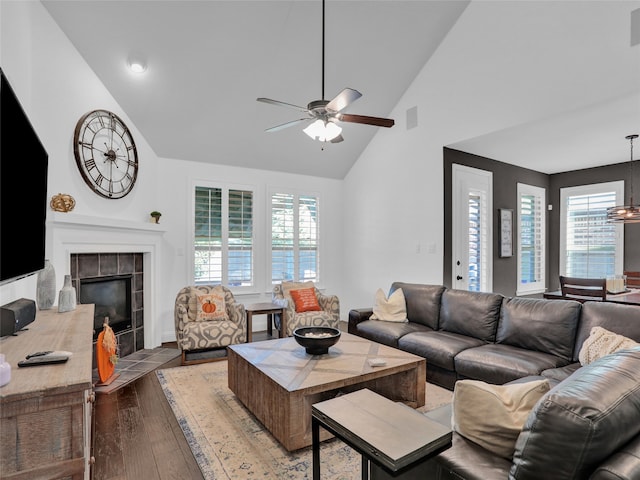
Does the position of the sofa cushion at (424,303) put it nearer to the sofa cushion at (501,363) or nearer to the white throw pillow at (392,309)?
the white throw pillow at (392,309)

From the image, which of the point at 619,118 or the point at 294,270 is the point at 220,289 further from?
the point at 619,118

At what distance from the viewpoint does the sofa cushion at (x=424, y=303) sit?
3.92m

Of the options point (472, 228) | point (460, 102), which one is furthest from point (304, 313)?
point (460, 102)

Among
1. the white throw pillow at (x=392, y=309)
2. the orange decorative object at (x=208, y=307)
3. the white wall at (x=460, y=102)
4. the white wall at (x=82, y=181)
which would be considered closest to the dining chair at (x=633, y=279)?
the white wall at (x=460, y=102)

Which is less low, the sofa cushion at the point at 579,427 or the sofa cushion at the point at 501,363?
the sofa cushion at the point at 579,427

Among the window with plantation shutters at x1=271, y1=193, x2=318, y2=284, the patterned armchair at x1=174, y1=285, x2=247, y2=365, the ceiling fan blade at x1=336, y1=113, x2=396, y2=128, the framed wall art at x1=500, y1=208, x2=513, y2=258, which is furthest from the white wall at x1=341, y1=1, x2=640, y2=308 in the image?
the patterned armchair at x1=174, y1=285, x2=247, y2=365

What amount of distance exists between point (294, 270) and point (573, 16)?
4.63 meters

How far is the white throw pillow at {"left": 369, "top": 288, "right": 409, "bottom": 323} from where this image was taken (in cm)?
415

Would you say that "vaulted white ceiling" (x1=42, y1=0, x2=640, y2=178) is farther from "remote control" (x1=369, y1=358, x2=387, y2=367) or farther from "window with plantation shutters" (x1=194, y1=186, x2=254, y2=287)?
"remote control" (x1=369, y1=358, x2=387, y2=367)

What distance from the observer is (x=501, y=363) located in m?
2.72

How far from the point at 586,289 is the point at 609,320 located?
1075mm

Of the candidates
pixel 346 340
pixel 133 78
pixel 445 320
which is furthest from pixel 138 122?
pixel 445 320

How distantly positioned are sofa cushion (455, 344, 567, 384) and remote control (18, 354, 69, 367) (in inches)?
106

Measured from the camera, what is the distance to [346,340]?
10.8ft
